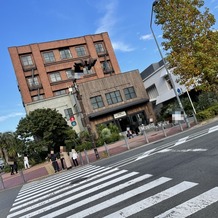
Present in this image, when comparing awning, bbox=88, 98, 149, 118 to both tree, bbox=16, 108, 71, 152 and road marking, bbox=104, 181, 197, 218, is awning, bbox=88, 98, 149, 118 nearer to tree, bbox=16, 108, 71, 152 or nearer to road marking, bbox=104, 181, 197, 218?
tree, bbox=16, 108, 71, 152

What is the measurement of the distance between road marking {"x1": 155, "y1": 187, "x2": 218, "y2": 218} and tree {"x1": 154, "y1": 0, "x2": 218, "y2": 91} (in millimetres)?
17800

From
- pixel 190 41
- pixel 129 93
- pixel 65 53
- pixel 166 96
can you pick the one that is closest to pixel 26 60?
pixel 65 53

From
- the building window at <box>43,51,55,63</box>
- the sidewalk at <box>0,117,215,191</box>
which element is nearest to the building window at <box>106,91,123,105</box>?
the sidewalk at <box>0,117,215,191</box>

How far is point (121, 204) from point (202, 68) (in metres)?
18.7

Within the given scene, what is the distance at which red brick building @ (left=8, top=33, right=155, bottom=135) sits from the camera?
35281mm

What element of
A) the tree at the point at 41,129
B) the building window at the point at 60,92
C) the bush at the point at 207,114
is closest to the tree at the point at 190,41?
the bush at the point at 207,114

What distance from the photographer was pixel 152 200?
17.9ft

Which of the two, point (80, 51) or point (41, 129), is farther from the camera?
point (80, 51)

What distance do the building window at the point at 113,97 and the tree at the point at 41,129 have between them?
7.14m

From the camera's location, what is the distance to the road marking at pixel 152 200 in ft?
16.9

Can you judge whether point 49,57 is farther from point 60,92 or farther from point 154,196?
point 154,196

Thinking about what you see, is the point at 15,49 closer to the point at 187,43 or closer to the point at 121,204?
the point at 187,43

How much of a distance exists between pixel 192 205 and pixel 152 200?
3.27 ft

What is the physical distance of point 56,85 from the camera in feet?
157
